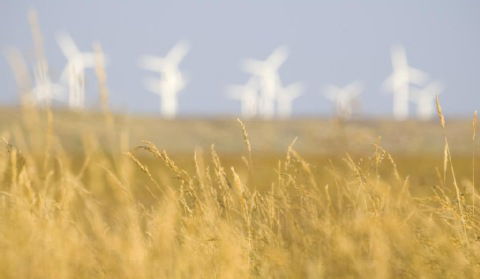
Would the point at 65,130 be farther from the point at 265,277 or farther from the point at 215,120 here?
the point at 265,277

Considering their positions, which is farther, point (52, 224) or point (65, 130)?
point (65, 130)

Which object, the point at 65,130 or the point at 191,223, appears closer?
the point at 191,223

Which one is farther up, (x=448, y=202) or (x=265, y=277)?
(x=448, y=202)

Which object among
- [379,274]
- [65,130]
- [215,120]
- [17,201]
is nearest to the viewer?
[379,274]

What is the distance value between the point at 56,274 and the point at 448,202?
167cm

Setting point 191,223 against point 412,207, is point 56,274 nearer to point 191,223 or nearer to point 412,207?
point 191,223

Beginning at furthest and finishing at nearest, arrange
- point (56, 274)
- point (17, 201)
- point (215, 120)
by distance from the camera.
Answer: point (215, 120)
point (17, 201)
point (56, 274)

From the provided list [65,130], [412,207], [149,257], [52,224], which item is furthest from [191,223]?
[65,130]

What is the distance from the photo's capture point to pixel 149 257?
3756mm

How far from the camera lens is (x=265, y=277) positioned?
359 cm

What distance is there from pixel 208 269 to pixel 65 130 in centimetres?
4055

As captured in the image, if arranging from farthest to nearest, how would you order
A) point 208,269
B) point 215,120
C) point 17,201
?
point 215,120, point 17,201, point 208,269

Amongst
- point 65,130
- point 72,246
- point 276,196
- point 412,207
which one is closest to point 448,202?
point 412,207

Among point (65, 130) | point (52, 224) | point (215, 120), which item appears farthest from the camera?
point (215, 120)
